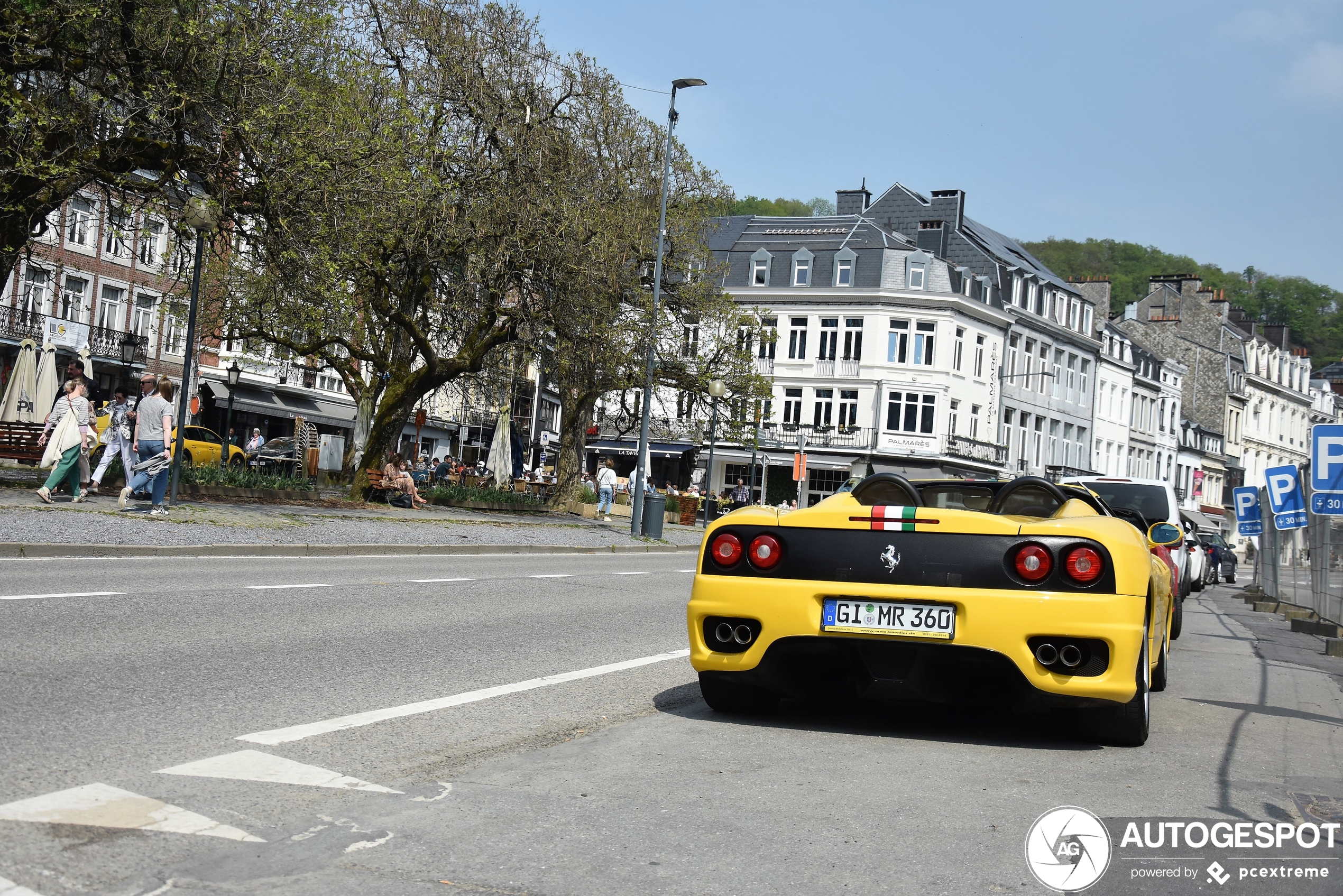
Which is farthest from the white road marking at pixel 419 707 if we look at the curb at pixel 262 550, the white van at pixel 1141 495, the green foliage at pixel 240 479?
the green foliage at pixel 240 479

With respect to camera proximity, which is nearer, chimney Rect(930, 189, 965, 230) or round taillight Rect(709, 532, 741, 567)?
round taillight Rect(709, 532, 741, 567)

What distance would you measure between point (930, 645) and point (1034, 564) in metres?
0.57

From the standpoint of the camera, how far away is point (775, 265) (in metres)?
67.9

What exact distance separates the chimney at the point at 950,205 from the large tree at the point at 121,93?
56666 mm

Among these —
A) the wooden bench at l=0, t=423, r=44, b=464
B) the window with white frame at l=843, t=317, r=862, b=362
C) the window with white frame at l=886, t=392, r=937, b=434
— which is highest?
the window with white frame at l=843, t=317, r=862, b=362

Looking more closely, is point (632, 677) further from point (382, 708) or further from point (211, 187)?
point (211, 187)

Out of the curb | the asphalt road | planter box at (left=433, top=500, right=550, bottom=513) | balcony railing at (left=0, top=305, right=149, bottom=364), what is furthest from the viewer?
balcony railing at (left=0, top=305, right=149, bottom=364)

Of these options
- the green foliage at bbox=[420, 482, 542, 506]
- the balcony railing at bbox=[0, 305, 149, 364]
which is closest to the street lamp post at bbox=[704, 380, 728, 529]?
the green foliage at bbox=[420, 482, 542, 506]

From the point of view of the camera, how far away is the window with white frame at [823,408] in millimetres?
65875

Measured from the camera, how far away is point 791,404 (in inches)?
2645

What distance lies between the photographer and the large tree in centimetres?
1748

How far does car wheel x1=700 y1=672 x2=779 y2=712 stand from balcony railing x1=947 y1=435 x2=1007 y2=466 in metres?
59.1

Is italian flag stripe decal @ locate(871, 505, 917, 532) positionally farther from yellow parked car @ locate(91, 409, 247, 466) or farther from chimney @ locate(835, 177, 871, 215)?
chimney @ locate(835, 177, 871, 215)

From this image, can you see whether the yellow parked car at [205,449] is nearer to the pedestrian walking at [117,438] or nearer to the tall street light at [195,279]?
the pedestrian walking at [117,438]
